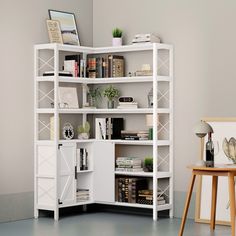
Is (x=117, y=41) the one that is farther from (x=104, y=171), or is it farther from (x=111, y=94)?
(x=104, y=171)

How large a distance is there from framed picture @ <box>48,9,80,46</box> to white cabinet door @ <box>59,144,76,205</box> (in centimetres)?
143

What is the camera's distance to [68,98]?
29.2ft

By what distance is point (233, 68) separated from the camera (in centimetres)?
825

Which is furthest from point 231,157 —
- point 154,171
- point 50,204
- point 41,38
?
point 41,38

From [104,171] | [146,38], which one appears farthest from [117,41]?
[104,171]

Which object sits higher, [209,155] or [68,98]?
[68,98]

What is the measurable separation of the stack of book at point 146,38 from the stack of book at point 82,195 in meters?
2.02

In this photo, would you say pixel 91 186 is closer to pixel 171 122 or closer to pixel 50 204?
pixel 50 204

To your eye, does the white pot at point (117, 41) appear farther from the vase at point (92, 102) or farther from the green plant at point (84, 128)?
the green plant at point (84, 128)

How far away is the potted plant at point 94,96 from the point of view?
9.37m

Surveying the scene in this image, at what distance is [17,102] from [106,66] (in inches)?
51.8

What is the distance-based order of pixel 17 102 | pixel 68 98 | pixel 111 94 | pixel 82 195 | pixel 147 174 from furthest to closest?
pixel 111 94, pixel 82 195, pixel 68 98, pixel 147 174, pixel 17 102

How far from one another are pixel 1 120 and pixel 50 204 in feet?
3.89

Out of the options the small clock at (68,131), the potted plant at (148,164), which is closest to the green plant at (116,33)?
the small clock at (68,131)
